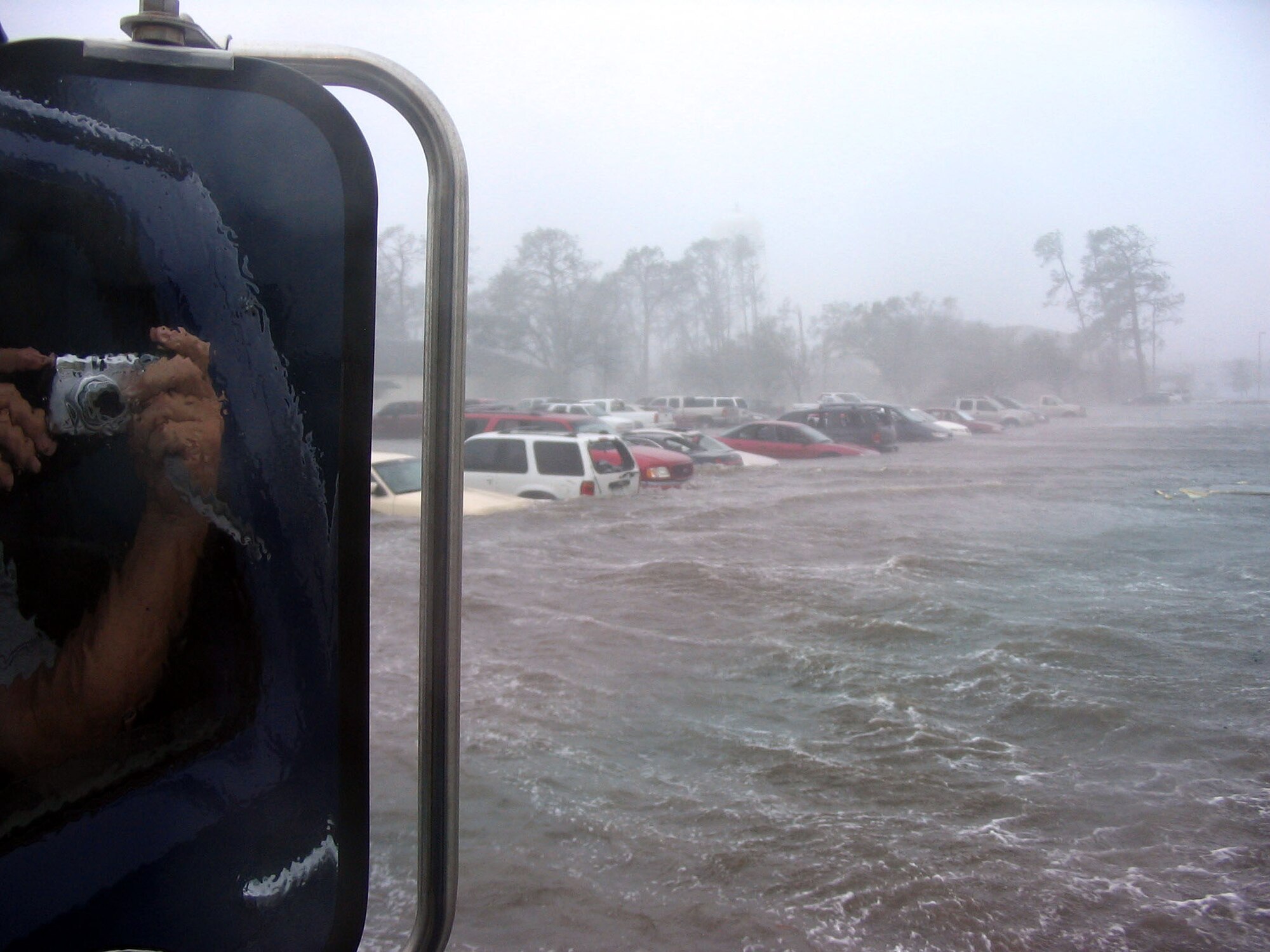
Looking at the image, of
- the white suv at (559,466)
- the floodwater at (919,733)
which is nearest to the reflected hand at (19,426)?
the floodwater at (919,733)

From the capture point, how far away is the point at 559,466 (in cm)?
899

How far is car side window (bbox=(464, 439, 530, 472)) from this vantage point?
8665 mm

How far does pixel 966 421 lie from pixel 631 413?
116 inches

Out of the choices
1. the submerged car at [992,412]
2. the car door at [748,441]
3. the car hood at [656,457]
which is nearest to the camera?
the submerged car at [992,412]

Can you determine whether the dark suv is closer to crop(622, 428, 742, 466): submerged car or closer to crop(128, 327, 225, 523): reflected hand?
crop(622, 428, 742, 466): submerged car

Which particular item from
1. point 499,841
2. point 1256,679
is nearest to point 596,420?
point 499,841

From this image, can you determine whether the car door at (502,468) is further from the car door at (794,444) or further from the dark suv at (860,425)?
the dark suv at (860,425)

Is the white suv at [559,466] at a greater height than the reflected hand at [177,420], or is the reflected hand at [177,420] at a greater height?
the reflected hand at [177,420]

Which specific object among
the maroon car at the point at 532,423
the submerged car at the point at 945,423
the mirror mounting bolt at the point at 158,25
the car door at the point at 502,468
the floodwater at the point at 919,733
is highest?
the mirror mounting bolt at the point at 158,25

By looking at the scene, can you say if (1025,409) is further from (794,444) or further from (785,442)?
(785,442)

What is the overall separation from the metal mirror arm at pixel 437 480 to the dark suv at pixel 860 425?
Result: 4000 millimetres

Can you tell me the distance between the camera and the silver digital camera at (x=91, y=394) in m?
0.89

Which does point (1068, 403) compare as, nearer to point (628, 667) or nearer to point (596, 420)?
point (628, 667)

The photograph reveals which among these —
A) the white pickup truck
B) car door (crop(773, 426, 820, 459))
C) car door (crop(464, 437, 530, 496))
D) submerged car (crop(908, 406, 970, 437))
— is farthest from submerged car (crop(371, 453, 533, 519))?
car door (crop(464, 437, 530, 496))
